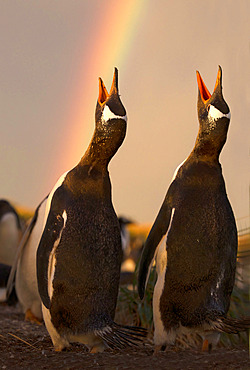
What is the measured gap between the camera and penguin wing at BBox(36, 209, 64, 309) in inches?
74.0

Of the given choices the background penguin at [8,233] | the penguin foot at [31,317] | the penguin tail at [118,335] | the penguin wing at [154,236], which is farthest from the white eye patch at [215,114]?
the background penguin at [8,233]

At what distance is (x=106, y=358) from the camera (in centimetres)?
168

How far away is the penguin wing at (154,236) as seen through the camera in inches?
79.7

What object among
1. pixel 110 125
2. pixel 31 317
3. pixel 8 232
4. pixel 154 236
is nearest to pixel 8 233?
pixel 8 232

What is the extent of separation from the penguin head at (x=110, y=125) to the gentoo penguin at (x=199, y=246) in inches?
11.8

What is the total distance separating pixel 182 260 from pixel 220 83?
0.72 m

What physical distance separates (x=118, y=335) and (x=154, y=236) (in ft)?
1.34

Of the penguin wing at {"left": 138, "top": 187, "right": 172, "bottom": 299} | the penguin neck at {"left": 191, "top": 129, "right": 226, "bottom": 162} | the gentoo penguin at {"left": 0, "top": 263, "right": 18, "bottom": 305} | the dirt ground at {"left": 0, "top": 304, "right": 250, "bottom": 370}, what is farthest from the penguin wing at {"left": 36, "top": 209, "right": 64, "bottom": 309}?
the gentoo penguin at {"left": 0, "top": 263, "right": 18, "bottom": 305}

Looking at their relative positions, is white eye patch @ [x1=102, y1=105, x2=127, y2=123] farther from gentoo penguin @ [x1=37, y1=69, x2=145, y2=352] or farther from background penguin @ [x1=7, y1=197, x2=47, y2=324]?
background penguin @ [x1=7, y1=197, x2=47, y2=324]

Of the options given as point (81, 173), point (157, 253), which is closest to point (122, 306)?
point (157, 253)

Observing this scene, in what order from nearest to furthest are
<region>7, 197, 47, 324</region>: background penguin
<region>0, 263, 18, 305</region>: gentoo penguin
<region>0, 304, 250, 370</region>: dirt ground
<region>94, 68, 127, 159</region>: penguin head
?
1. <region>0, 304, 250, 370</region>: dirt ground
2. <region>94, 68, 127, 159</region>: penguin head
3. <region>7, 197, 47, 324</region>: background penguin
4. <region>0, 263, 18, 305</region>: gentoo penguin

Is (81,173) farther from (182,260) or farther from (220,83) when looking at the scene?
(220,83)

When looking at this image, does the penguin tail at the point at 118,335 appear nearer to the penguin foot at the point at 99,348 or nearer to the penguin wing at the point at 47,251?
the penguin foot at the point at 99,348

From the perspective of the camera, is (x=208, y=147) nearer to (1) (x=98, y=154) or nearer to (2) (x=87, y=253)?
(1) (x=98, y=154)
